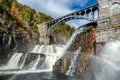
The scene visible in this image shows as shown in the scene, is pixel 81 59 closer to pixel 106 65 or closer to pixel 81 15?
pixel 106 65

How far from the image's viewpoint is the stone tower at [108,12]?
4206 cm

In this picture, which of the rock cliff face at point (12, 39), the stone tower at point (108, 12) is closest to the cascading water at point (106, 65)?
the stone tower at point (108, 12)

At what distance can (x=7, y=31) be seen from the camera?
50.6 m

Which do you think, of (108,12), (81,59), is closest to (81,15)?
(108,12)

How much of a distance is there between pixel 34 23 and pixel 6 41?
86.5 ft

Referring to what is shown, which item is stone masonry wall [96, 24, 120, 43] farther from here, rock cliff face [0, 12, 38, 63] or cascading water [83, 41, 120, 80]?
rock cliff face [0, 12, 38, 63]

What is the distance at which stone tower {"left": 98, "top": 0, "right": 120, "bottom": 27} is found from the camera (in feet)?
138

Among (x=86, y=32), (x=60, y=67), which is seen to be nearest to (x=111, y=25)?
(x=86, y=32)

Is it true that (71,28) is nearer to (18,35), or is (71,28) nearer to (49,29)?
(49,29)

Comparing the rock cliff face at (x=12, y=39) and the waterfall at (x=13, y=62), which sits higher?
the rock cliff face at (x=12, y=39)

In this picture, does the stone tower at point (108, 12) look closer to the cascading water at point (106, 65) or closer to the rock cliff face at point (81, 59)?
the rock cliff face at point (81, 59)

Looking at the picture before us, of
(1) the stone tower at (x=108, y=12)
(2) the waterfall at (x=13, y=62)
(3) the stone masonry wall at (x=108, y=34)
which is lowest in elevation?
(2) the waterfall at (x=13, y=62)

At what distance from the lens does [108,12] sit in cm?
4516

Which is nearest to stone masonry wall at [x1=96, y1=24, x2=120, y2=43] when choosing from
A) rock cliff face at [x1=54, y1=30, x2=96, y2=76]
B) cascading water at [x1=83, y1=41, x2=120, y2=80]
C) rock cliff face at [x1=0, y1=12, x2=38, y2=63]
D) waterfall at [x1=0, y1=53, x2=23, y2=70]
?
cascading water at [x1=83, y1=41, x2=120, y2=80]
